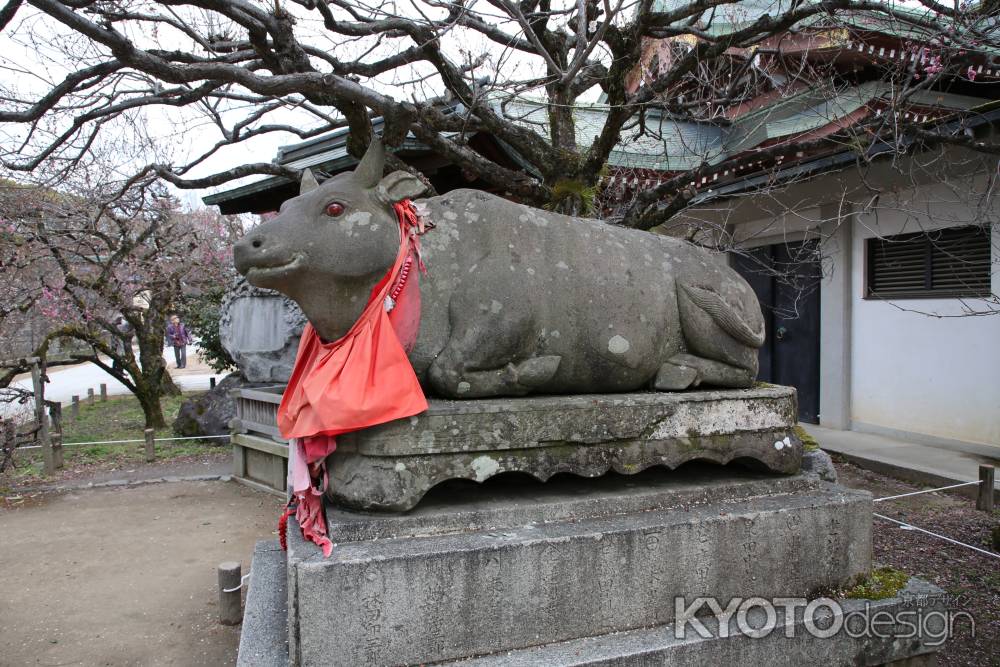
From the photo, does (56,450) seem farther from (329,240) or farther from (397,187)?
(397,187)

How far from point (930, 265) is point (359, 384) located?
7.70m

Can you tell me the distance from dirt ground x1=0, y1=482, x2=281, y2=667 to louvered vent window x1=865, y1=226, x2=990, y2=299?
7007 mm

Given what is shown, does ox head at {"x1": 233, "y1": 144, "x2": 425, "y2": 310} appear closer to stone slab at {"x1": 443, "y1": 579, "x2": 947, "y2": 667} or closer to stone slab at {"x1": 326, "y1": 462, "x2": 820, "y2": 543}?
stone slab at {"x1": 326, "y1": 462, "x2": 820, "y2": 543}

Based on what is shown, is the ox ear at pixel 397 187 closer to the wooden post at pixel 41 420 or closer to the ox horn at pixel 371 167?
the ox horn at pixel 371 167

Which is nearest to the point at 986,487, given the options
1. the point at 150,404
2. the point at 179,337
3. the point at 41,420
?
the point at 41,420

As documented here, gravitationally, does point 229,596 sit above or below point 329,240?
below

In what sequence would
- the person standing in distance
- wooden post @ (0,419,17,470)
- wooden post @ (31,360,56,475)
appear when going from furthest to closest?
the person standing in distance < wooden post @ (31,360,56,475) < wooden post @ (0,419,17,470)

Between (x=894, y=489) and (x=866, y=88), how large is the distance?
393 centimetres

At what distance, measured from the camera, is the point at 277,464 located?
715cm

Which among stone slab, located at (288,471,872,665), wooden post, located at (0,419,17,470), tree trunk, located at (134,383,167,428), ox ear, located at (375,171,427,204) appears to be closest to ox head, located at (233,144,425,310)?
ox ear, located at (375,171,427,204)

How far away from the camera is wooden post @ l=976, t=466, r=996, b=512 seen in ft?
18.1

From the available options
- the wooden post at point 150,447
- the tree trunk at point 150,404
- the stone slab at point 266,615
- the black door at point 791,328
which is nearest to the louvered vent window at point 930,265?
the black door at point 791,328

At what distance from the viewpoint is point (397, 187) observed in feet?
8.58

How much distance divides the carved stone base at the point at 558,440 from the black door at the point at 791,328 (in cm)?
656
